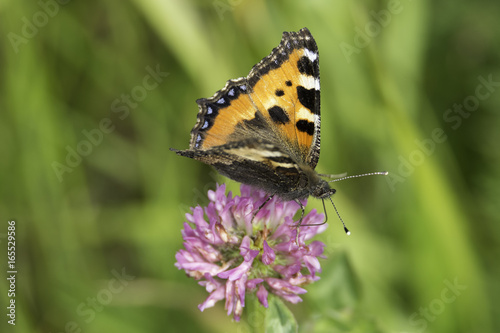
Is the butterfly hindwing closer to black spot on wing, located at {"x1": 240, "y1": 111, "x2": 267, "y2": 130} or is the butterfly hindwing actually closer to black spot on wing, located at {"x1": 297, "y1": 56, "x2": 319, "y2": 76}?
black spot on wing, located at {"x1": 240, "y1": 111, "x2": 267, "y2": 130}

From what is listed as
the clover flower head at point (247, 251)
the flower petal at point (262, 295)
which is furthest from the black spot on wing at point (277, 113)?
the flower petal at point (262, 295)

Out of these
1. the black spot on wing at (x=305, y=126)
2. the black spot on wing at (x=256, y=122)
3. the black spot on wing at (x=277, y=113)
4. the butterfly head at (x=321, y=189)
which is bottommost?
the butterfly head at (x=321, y=189)

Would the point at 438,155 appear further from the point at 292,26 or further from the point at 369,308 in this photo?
the point at 292,26

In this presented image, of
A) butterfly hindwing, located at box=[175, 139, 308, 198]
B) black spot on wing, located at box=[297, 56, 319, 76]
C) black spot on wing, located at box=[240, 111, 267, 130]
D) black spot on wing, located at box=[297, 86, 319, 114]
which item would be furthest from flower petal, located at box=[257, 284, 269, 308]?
black spot on wing, located at box=[297, 56, 319, 76]

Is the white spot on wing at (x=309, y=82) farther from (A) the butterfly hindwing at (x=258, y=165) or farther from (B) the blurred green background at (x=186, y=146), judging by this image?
(B) the blurred green background at (x=186, y=146)

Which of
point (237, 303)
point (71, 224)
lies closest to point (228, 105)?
point (237, 303)

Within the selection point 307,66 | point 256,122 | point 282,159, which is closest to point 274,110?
point 256,122
